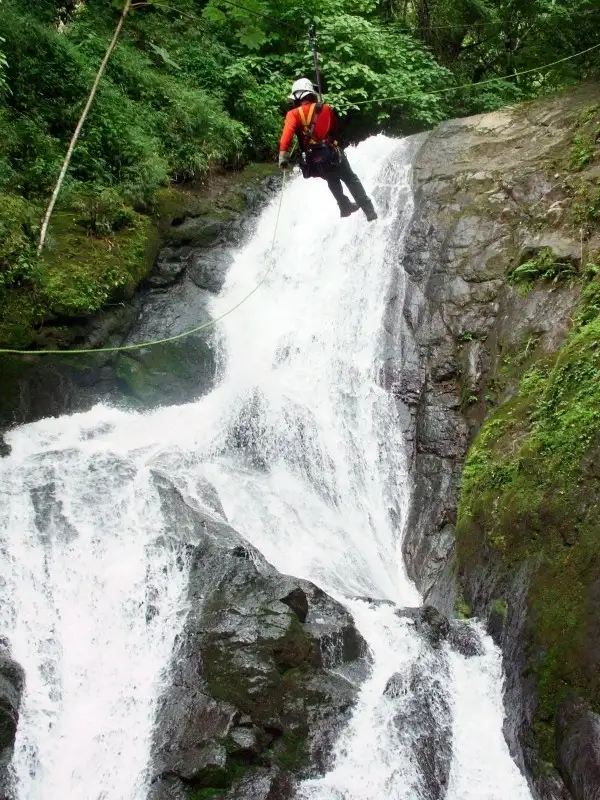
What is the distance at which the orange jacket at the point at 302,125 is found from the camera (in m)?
7.16

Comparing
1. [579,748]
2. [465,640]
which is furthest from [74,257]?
[579,748]

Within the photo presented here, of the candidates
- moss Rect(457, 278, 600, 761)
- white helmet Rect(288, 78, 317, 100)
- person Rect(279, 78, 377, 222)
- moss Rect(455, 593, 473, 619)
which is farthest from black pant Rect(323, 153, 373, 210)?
moss Rect(455, 593, 473, 619)

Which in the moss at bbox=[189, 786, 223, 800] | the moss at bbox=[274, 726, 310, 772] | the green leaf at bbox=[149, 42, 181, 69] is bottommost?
the moss at bbox=[189, 786, 223, 800]

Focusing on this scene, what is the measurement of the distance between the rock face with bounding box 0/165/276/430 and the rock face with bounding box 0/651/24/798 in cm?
364

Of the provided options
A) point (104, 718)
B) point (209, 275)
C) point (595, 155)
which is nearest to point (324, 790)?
point (104, 718)

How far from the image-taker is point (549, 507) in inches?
225

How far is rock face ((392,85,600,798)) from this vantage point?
17.2ft

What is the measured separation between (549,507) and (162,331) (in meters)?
6.63

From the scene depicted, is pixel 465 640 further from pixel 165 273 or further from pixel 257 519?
pixel 165 273

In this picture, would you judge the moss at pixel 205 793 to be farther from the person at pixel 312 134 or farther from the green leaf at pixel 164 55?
the green leaf at pixel 164 55

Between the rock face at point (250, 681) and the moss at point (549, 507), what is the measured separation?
63.7 inches

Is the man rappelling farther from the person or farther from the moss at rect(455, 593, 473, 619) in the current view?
the moss at rect(455, 593, 473, 619)

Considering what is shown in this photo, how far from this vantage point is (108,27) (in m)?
13.1

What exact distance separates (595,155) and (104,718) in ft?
31.3
